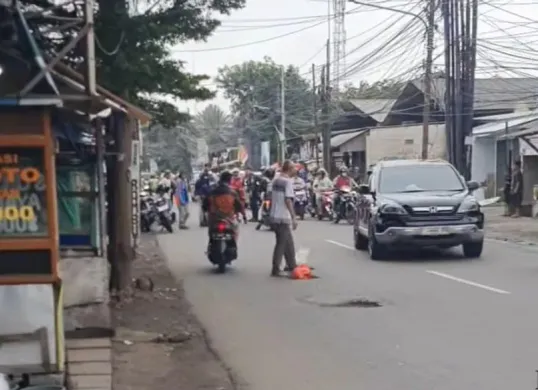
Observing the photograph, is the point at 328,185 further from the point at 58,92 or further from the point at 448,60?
the point at 58,92

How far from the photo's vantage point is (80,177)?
A: 10453 mm

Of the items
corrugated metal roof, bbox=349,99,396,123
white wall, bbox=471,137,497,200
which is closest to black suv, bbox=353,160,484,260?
white wall, bbox=471,137,497,200

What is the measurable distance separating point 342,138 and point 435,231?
40047mm

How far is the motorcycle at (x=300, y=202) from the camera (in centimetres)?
3179

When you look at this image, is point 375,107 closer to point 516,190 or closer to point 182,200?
point 516,190

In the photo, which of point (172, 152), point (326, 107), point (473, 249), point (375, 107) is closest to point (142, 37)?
point (473, 249)

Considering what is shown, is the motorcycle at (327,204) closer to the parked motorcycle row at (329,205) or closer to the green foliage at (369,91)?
the parked motorcycle row at (329,205)

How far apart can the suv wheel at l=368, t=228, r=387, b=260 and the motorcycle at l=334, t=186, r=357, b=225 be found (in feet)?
39.4

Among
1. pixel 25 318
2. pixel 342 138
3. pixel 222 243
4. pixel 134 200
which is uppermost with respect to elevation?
pixel 342 138

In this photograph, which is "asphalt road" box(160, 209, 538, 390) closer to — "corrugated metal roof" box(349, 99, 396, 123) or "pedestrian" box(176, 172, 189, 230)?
"pedestrian" box(176, 172, 189, 230)

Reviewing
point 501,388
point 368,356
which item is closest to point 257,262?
point 368,356

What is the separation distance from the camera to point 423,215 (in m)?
17.7

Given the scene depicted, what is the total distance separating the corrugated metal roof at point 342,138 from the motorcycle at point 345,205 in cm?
2163

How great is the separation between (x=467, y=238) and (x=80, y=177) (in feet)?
30.1
